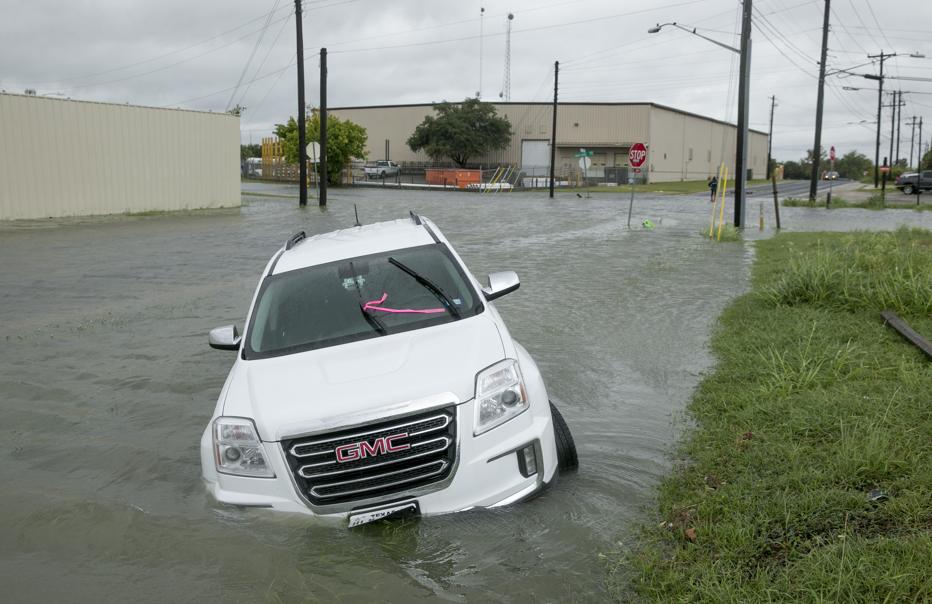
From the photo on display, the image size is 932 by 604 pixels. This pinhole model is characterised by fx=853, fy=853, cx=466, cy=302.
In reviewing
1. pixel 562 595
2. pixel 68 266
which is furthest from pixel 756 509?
pixel 68 266

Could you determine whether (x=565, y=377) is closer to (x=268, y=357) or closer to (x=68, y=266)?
(x=268, y=357)

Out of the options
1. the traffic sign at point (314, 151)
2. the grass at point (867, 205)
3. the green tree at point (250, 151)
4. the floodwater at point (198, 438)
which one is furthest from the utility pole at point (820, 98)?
the green tree at point (250, 151)

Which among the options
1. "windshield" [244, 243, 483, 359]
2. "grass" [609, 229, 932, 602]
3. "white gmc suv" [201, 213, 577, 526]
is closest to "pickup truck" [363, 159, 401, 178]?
"grass" [609, 229, 932, 602]

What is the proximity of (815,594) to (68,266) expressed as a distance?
618 inches

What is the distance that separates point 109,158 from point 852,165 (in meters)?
154

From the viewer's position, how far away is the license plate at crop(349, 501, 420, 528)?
421 cm

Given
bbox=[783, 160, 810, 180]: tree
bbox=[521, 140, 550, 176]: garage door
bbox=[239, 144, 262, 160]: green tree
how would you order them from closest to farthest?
1. bbox=[521, 140, 550, 176]: garage door
2. bbox=[239, 144, 262, 160]: green tree
3. bbox=[783, 160, 810, 180]: tree

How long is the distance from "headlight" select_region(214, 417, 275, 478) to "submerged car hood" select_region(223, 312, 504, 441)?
0.06 metres

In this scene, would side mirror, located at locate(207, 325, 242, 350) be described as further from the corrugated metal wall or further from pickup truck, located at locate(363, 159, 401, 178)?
pickup truck, located at locate(363, 159, 401, 178)

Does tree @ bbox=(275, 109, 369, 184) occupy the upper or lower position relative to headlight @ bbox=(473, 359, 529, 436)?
upper

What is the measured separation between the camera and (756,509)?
4238mm

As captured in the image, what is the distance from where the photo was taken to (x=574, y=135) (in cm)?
8025

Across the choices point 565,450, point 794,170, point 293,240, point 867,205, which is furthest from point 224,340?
point 794,170

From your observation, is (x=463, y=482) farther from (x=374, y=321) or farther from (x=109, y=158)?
(x=109, y=158)
